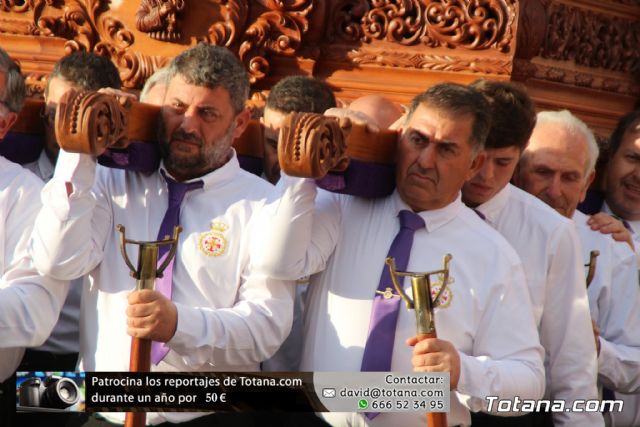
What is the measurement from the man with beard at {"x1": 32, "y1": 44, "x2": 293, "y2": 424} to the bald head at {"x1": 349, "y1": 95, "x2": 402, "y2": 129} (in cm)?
88

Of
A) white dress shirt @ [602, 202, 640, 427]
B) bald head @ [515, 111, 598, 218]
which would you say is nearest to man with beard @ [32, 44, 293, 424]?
bald head @ [515, 111, 598, 218]

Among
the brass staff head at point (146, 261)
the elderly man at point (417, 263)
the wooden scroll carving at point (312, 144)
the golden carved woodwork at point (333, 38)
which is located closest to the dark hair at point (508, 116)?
the elderly man at point (417, 263)

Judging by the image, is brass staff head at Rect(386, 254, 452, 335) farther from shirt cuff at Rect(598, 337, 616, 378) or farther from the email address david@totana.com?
shirt cuff at Rect(598, 337, 616, 378)

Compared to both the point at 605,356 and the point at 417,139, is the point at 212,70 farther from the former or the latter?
the point at 605,356

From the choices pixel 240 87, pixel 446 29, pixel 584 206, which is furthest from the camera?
pixel 446 29

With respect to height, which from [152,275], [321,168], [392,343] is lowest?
[392,343]

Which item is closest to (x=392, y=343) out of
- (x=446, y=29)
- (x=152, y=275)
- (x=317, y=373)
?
(x=317, y=373)

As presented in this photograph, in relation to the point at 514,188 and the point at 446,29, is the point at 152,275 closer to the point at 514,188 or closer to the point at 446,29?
the point at 514,188

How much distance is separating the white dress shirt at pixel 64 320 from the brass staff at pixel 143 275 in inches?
38.6

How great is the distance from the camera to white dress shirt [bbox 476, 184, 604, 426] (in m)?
4.26

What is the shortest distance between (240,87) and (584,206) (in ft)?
6.33

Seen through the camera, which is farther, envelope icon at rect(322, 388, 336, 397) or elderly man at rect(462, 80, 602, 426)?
elderly man at rect(462, 80, 602, 426)

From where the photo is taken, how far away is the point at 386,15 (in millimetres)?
6414

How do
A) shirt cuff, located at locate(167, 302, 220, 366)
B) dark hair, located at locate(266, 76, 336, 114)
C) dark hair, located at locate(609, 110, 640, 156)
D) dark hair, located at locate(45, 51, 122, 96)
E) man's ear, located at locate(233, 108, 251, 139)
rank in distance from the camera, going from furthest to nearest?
dark hair, located at locate(609, 110, 640, 156) < dark hair, located at locate(45, 51, 122, 96) < dark hair, located at locate(266, 76, 336, 114) < man's ear, located at locate(233, 108, 251, 139) < shirt cuff, located at locate(167, 302, 220, 366)
